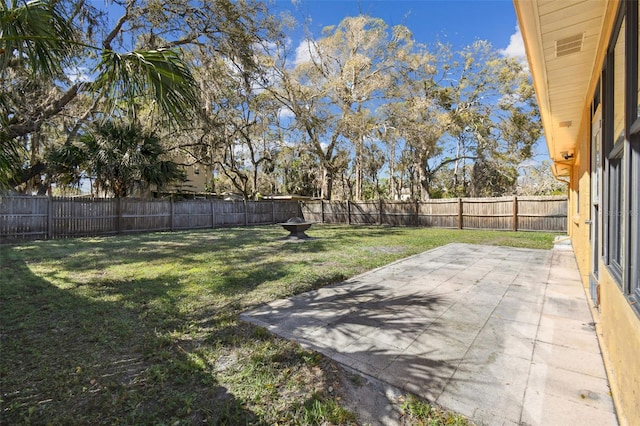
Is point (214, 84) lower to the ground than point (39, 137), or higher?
higher

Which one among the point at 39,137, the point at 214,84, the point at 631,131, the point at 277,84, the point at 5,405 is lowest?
the point at 5,405

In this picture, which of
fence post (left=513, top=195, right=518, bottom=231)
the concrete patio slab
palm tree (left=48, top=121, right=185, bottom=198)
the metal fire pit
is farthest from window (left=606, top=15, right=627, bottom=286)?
palm tree (left=48, top=121, right=185, bottom=198)

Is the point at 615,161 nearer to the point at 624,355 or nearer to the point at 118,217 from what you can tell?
the point at 624,355

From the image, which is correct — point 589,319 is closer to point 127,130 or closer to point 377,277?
point 377,277

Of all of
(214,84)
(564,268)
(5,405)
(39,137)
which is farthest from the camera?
(39,137)

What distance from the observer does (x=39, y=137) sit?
1088cm

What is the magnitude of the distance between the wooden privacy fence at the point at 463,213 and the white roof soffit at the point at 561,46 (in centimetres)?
891

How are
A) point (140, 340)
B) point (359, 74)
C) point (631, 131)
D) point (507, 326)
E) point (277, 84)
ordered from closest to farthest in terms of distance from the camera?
point (631, 131)
point (140, 340)
point (507, 326)
point (277, 84)
point (359, 74)

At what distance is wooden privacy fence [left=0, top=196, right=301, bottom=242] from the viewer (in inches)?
367

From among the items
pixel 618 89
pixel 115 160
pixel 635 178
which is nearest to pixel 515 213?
pixel 618 89

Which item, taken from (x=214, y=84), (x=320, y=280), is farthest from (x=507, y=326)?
(x=214, y=84)

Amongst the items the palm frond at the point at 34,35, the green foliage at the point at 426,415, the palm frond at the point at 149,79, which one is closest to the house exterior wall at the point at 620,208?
the green foliage at the point at 426,415

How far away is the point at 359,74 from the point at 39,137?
43.7 ft

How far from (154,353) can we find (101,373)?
0.35 metres
